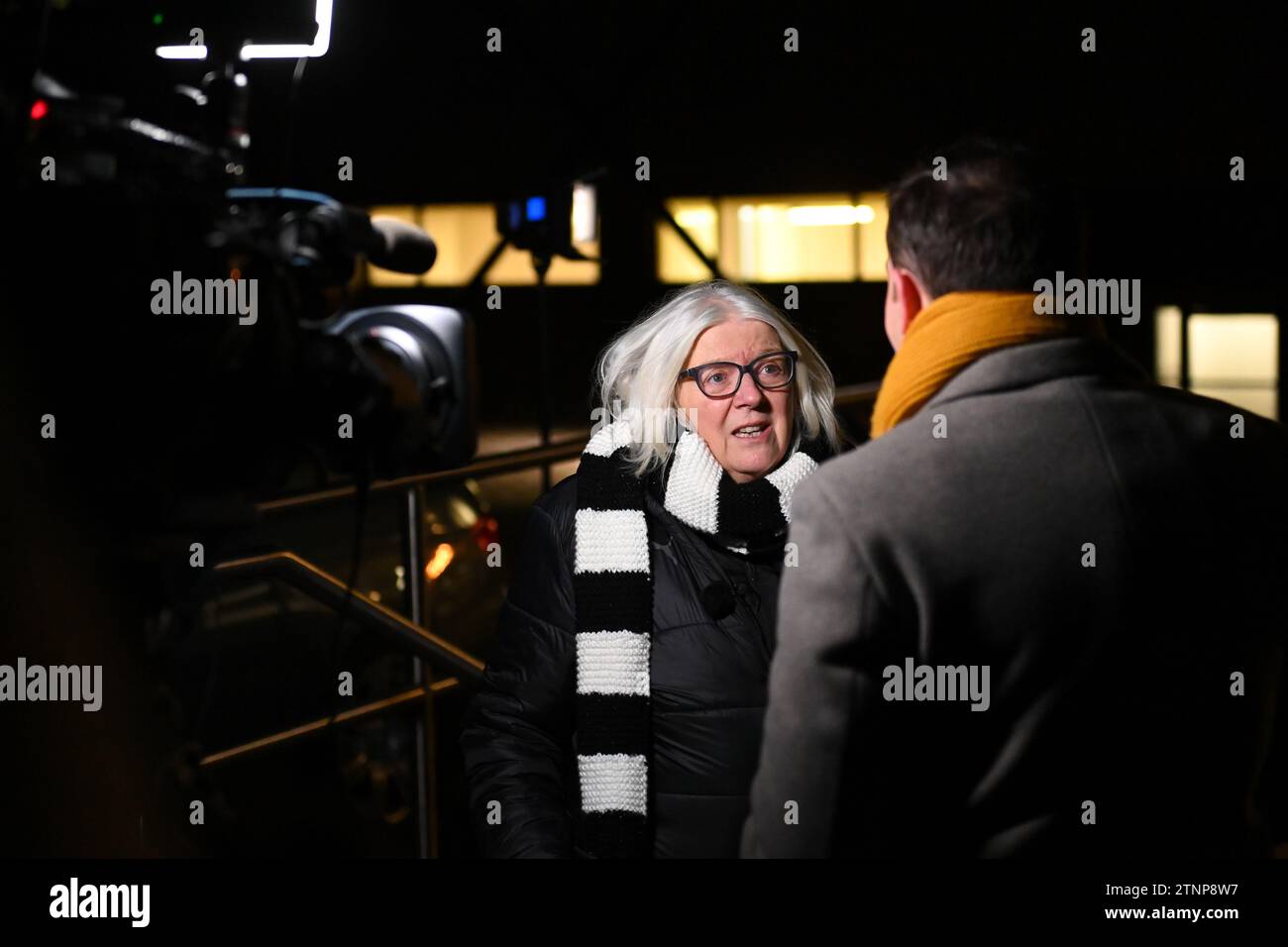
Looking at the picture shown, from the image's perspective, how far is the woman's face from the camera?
1.88m

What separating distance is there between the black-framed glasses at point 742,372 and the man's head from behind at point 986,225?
1.75ft

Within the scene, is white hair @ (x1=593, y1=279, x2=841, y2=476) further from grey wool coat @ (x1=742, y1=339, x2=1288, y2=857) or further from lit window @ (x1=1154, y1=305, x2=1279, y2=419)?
lit window @ (x1=1154, y1=305, x2=1279, y2=419)

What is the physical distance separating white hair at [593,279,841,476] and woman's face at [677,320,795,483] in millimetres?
17

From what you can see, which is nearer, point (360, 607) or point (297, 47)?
point (297, 47)

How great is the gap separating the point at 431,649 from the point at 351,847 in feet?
6.20

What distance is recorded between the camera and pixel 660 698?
1.78 metres

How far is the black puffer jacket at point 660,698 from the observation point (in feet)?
5.77

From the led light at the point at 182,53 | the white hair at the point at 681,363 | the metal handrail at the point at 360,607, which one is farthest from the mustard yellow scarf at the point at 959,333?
the metal handrail at the point at 360,607

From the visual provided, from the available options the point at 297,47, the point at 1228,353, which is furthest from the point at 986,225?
the point at 1228,353

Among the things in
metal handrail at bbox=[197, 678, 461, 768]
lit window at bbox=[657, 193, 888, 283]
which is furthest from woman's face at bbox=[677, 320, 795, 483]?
lit window at bbox=[657, 193, 888, 283]

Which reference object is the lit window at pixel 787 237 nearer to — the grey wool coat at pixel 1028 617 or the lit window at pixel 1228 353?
the lit window at pixel 1228 353

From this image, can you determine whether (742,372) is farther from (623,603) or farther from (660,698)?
(660,698)

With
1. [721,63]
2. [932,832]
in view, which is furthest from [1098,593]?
[721,63]

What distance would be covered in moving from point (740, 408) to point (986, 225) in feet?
2.09
